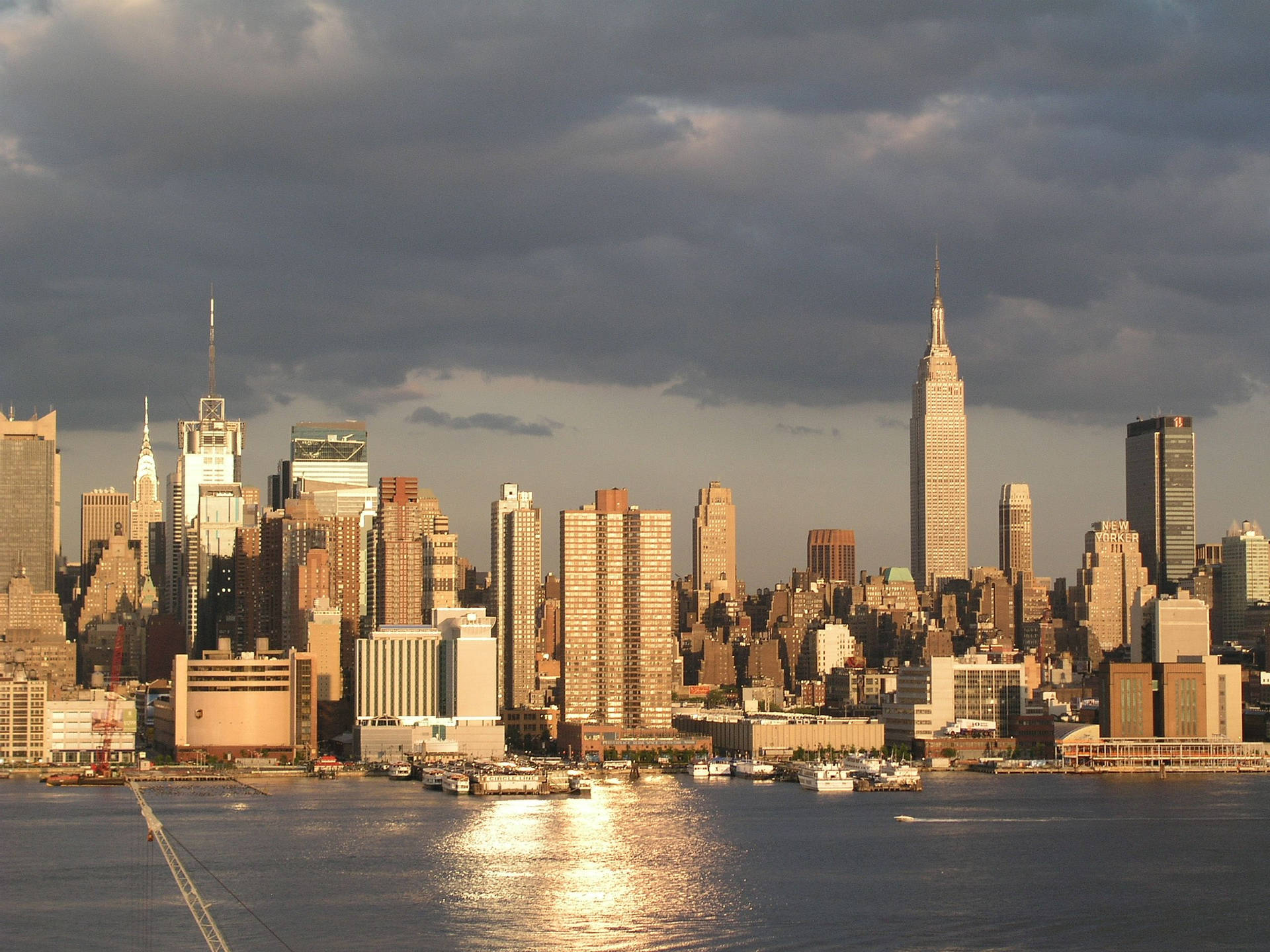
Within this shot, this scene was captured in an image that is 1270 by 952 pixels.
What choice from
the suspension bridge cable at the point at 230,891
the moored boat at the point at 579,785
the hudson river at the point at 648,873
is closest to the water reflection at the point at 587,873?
the hudson river at the point at 648,873

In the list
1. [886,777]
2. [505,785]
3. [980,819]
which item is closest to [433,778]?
[505,785]

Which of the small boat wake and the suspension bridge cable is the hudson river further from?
the small boat wake

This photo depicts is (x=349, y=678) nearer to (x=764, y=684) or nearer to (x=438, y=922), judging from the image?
(x=764, y=684)

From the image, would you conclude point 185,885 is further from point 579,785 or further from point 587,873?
point 579,785

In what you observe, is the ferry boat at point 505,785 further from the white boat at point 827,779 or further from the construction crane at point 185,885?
the construction crane at point 185,885

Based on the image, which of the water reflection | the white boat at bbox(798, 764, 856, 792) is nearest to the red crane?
the water reflection
